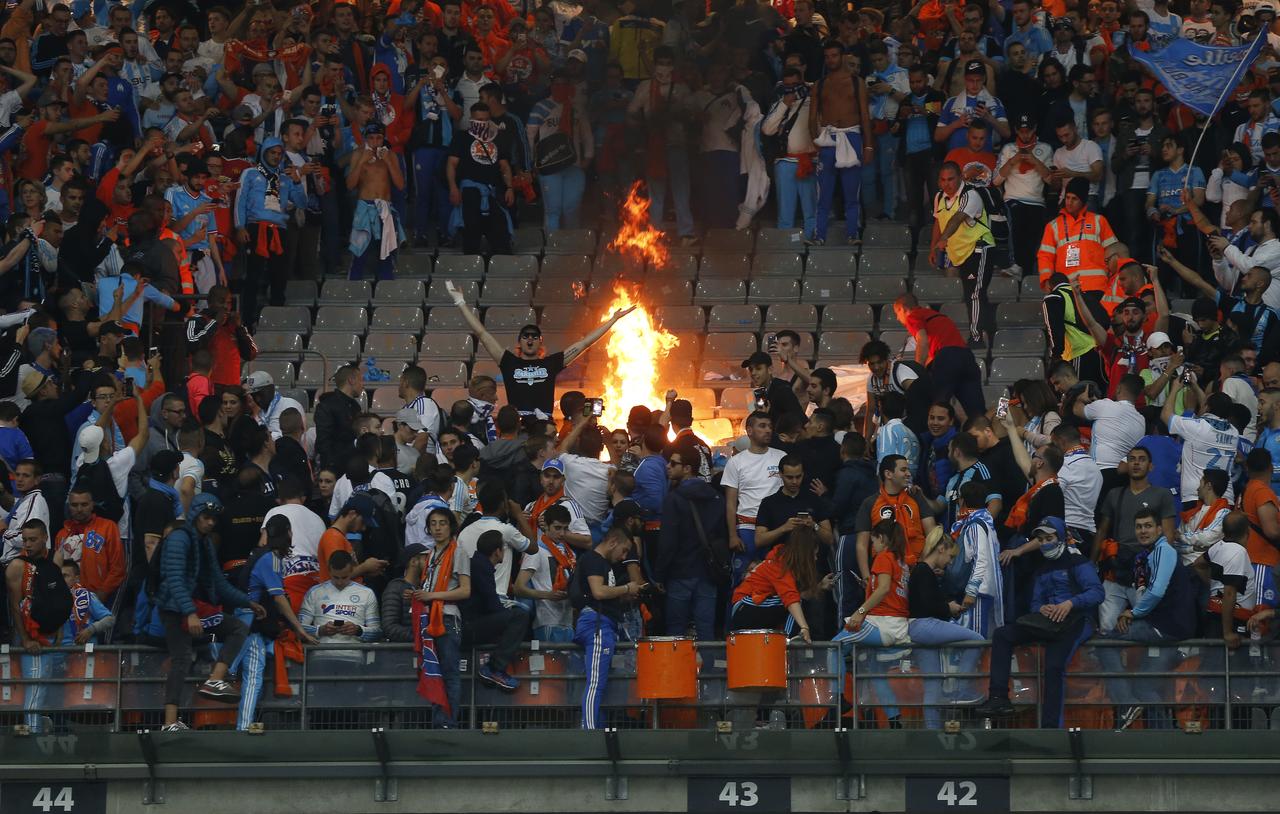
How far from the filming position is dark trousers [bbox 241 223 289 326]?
778 inches

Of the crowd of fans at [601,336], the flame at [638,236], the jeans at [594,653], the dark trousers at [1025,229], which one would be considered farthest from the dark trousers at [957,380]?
the flame at [638,236]

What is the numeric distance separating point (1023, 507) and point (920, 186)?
725cm

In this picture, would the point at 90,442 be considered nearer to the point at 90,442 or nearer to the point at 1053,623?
the point at 90,442

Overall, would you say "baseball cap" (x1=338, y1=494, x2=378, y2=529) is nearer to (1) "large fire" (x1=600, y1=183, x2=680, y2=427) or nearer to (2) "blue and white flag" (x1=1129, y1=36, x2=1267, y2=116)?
(1) "large fire" (x1=600, y1=183, x2=680, y2=427)

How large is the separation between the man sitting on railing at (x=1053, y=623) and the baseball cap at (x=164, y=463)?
5354 millimetres

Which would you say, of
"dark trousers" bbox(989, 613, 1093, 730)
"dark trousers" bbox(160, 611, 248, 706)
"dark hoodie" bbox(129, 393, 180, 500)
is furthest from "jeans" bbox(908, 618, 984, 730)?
"dark hoodie" bbox(129, 393, 180, 500)

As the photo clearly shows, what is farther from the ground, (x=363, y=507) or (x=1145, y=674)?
(x=363, y=507)

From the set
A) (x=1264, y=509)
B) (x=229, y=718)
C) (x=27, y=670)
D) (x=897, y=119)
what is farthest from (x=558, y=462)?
(x=897, y=119)

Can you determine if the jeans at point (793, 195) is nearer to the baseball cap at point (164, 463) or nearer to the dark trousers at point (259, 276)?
the dark trousers at point (259, 276)

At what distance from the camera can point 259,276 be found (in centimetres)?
2000

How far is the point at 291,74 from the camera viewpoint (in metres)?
21.0

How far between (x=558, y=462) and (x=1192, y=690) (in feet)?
14.2

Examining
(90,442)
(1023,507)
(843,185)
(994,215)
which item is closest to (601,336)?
(994,215)

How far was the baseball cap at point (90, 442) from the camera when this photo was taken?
49.4ft
